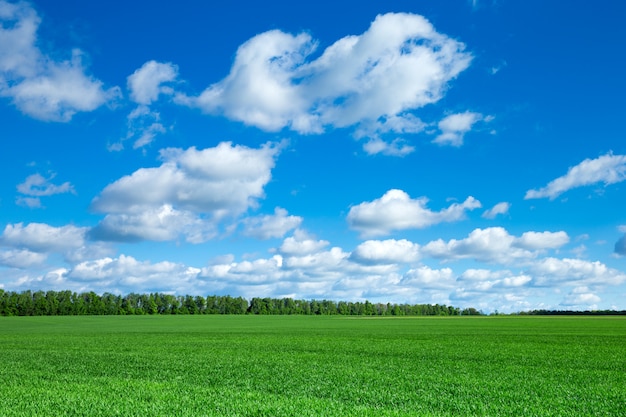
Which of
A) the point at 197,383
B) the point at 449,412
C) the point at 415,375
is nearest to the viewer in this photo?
the point at 449,412

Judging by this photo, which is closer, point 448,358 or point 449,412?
point 449,412

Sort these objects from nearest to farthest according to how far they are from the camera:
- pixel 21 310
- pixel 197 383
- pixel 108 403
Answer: pixel 108 403 → pixel 197 383 → pixel 21 310

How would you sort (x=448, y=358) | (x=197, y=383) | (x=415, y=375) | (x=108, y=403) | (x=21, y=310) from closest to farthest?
1. (x=108, y=403)
2. (x=197, y=383)
3. (x=415, y=375)
4. (x=448, y=358)
5. (x=21, y=310)

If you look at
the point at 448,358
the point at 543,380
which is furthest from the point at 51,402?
the point at 448,358

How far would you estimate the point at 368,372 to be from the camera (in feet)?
76.1

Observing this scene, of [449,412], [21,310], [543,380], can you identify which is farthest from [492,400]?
[21,310]

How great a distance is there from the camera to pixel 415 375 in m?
22.2

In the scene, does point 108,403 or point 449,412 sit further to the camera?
point 108,403

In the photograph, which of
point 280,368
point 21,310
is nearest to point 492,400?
point 280,368

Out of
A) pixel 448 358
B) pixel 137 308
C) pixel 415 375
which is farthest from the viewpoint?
pixel 137 308

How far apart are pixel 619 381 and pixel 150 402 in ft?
61.1

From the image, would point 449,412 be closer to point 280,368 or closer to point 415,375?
point 415,375

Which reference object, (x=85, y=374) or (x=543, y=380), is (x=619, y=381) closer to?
(x=543, y=380)

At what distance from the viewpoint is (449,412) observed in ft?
49.4
